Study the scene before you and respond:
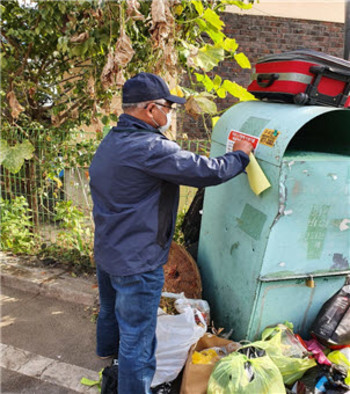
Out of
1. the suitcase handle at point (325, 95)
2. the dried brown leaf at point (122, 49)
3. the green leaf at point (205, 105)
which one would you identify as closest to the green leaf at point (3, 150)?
the dried brown leaf at point (122, 49)

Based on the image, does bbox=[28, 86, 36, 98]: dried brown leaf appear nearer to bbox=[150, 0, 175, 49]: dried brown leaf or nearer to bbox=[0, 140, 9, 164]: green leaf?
bbox=[0, 140, 9, 164]: green leaf

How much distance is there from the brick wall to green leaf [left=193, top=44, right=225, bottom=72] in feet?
12.0

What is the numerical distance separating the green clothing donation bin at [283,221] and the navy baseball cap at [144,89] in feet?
2.09

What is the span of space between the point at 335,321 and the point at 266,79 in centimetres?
A: 158

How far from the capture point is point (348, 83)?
2.20 metres

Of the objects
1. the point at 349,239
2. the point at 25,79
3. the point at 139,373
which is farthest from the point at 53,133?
the point at 349,239

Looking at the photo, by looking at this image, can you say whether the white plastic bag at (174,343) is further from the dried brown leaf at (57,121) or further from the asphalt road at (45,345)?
the dried brown leaf at (57,121)

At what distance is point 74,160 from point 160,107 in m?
2.17

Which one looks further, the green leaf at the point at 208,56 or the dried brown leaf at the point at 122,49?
the green leaf at the point at 208,56

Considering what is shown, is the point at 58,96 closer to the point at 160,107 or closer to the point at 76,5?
the point at 76,5

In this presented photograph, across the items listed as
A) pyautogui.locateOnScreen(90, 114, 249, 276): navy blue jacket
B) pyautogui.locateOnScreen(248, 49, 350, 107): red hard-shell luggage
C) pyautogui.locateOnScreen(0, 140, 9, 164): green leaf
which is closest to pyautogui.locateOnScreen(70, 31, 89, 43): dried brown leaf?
pyautogui.locateOnScreen(0, 140, 9, 164): green leaf

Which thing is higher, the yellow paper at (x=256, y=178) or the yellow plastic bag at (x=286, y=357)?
the yellow paper at (x=256, y=178)

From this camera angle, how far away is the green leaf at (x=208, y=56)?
11.3 ft

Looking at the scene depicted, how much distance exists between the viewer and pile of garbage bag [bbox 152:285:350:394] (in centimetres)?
194
